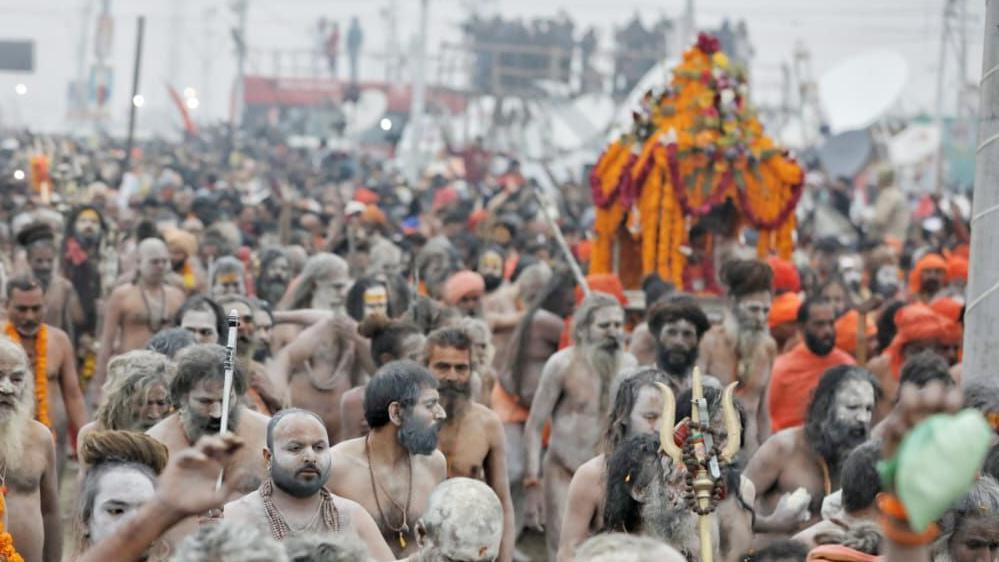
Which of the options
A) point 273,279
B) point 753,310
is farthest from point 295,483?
point 273,279

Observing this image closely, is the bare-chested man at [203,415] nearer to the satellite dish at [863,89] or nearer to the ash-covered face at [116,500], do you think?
the ash-covered face at [116,500]

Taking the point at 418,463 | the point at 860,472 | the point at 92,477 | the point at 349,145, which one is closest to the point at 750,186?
the point at 418,463

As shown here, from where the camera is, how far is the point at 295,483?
6.59 metres

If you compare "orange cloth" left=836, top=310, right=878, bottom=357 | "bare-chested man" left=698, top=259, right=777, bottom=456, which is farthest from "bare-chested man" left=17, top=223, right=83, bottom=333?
"orange cloth" left=836, top=310, right=878, bottom=357

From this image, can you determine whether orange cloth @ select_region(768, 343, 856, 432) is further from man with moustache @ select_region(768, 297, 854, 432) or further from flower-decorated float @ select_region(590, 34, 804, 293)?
flower-decorated float @ select_region(590, 34, 804, 293)

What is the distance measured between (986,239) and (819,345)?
308 cm

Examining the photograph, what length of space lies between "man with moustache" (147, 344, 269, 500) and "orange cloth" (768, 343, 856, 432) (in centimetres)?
385

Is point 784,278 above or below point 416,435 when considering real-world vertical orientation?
above

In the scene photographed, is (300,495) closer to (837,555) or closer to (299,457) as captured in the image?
(299,457)

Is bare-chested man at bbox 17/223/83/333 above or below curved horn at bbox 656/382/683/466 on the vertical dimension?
below

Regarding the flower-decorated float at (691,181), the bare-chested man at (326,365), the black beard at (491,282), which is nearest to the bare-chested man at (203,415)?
the bare-chested man at (326,365)

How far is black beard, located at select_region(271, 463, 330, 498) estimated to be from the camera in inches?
260

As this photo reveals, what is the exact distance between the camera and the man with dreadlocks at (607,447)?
24.1ft

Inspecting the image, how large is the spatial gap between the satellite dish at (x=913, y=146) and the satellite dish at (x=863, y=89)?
850 centimetres
